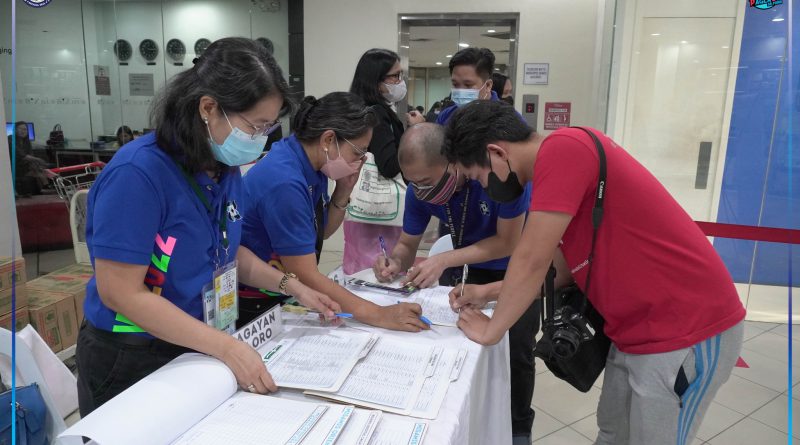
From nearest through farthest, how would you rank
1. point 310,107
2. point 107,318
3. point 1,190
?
point 107,318 < point 310,107 < point 1,190

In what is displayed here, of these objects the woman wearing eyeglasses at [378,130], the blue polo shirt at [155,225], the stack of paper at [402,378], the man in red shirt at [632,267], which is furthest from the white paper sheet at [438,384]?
the woman wearing eyeglasses at [378,130]

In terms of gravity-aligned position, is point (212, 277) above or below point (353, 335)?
above

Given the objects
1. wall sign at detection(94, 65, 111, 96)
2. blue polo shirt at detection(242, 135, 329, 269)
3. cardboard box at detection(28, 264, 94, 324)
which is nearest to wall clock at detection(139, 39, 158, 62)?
wall sign at detection(94, 65, 111, 96)

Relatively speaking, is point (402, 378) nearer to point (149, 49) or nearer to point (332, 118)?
point (332, 118)

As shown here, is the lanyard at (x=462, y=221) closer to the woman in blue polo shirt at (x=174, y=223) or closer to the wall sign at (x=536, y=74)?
the woman in blue polo shirt at (x=174, y=223)

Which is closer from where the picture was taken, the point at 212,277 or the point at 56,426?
the point at 212,277

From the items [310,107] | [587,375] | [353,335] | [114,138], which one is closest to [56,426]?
[353,335]

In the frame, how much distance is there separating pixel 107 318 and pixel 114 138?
4.17 metres

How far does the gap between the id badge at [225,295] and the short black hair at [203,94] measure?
24 centimetres

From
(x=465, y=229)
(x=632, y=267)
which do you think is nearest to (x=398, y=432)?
(x=632, y=267)

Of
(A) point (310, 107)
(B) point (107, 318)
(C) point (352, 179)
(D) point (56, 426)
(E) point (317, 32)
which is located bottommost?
(D) point (56, 426)

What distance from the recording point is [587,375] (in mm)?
1422

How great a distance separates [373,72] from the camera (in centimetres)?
243

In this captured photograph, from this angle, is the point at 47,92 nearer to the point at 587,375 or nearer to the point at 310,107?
the point at 310,107
